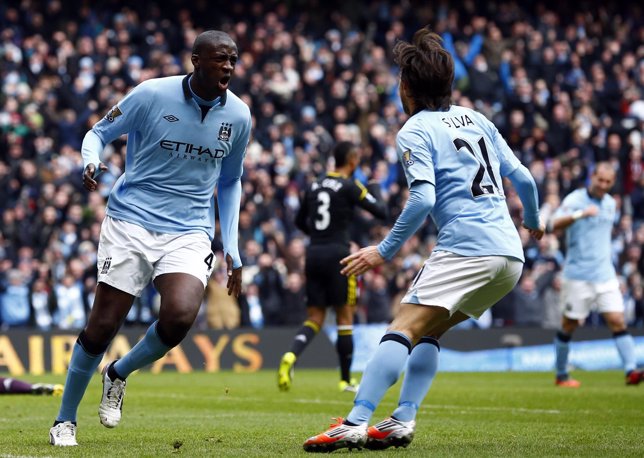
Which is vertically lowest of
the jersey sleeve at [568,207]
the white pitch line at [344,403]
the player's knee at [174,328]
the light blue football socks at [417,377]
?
the white pitch line at [344,403]

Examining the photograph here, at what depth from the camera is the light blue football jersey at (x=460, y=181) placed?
7.09m

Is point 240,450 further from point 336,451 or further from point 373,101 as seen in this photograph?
point 373,101

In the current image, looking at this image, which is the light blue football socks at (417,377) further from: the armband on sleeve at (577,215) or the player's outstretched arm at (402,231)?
the armband on sleeve at (577,215)

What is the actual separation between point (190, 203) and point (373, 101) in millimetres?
19129

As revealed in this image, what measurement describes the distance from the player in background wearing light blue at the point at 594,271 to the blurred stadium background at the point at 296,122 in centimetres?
602

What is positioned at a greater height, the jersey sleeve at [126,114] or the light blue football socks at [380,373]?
the jersey sleeve at [126,114]

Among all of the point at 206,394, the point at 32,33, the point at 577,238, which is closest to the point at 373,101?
the point at 32,33

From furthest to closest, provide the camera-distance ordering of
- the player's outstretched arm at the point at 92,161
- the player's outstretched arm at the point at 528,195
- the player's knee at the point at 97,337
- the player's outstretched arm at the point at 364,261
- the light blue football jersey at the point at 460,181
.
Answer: the player's outstretched arm at the point at 528,195 < the player's knee at the point at 97,337 < the light blue football jersey at the point at 460,181 < the player's outstretched arm at the point at 92,161 < the player's outstretched arm at the point at 364,261

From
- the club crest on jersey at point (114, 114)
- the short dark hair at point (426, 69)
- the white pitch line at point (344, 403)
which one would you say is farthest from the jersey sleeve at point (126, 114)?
the white pitch line at point (344, 403)

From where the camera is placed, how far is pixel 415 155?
7.01m

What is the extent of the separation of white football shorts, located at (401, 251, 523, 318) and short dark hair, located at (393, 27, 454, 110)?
37.6 inches

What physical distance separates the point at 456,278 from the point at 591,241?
8032 mm

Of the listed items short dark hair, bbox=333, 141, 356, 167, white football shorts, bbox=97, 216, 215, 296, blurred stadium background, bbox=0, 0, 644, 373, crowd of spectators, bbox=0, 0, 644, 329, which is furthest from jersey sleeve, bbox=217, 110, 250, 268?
crowd of spectators, bbox=0, 0, 644, 329

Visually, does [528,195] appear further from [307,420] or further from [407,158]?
[307,420]
